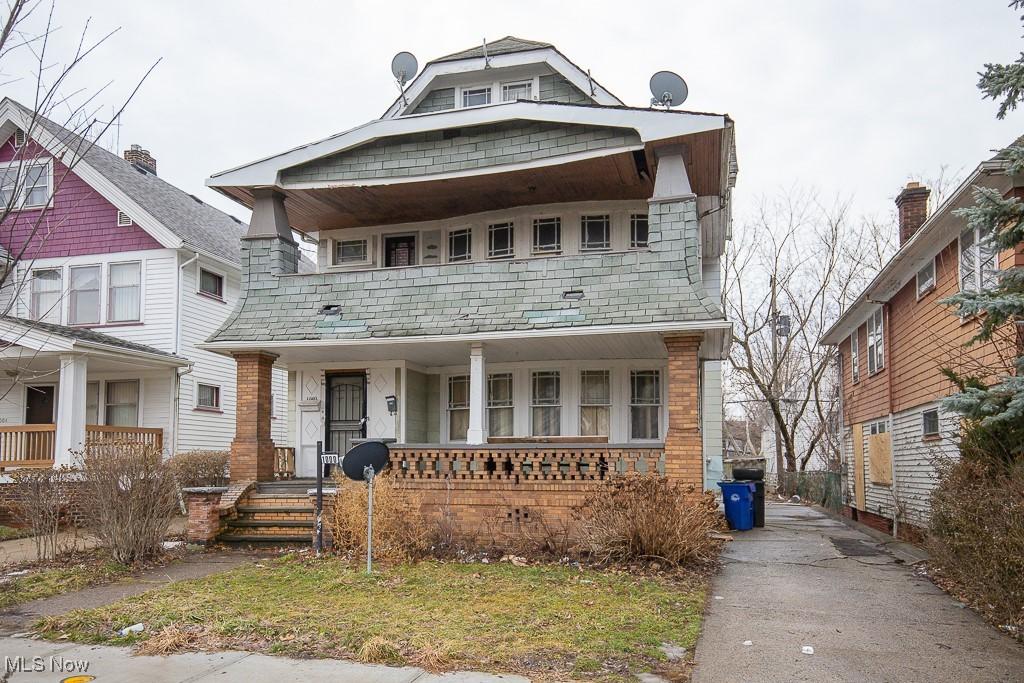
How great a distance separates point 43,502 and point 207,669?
6.36 metres

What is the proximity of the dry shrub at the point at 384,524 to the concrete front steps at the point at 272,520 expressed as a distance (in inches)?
51.9

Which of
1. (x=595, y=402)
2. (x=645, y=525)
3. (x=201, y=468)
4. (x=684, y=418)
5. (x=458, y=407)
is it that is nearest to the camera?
(x=645, y=525)

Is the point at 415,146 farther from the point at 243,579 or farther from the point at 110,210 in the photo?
the point at 110,210

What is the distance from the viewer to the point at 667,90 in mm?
15156

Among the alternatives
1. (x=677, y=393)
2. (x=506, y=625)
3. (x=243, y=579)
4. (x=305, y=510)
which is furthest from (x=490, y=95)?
(x=506, y=625)

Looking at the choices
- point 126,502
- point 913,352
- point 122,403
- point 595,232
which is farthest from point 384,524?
point 122,403

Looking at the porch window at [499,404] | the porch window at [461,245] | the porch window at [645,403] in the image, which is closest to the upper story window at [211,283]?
the porch window at [461,245]

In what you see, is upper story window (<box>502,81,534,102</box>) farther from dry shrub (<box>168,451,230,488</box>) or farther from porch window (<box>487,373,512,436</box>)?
dry shrub (<box>168,451,230,488</box>)

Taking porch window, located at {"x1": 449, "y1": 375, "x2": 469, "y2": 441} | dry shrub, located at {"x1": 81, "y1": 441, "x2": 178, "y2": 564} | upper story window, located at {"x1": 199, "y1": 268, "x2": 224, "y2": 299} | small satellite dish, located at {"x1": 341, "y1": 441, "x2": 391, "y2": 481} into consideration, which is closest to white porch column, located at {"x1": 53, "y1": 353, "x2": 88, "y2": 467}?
upper story window, located at {"x1": 199, "y1": 268, "x2": 224, "y2": 299}

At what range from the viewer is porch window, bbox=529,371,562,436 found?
633 inches

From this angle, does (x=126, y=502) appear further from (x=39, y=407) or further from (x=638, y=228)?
(x=39, y=407)

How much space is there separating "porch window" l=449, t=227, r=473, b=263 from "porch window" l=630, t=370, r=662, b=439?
4070 millimetres

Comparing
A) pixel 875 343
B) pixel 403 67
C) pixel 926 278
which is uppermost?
pixel 403 67

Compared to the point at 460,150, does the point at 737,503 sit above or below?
below
